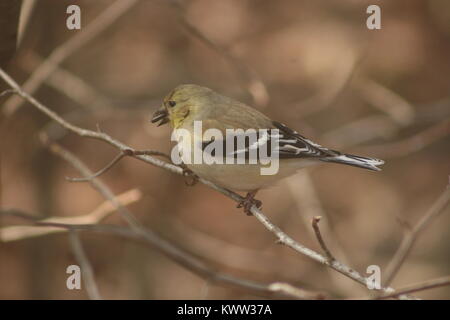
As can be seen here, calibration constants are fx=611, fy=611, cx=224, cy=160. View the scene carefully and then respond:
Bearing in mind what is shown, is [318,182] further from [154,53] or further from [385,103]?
[154,53]

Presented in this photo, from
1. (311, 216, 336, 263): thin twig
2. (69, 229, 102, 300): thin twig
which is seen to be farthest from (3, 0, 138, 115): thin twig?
(311, 216, 336, 263): thin twig

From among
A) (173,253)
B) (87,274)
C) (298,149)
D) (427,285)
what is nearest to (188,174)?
(173,253)

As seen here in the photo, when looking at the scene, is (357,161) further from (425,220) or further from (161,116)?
(161,116)

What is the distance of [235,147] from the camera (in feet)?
11.9

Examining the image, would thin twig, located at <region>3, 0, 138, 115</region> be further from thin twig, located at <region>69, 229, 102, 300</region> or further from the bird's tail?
the bird's tail

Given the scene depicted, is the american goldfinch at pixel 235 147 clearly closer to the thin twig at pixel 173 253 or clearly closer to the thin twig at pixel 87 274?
the thin twig at pixel 173 253

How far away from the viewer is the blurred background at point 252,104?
5859mm

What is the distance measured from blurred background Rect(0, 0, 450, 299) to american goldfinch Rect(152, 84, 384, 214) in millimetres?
1660

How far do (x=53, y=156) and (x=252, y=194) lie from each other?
3.02 meters

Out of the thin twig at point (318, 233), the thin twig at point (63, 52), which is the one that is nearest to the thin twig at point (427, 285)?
the thin twig at point (318, 233)

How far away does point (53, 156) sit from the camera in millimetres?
6133

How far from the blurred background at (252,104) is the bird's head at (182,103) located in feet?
5.38

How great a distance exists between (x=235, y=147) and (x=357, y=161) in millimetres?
714

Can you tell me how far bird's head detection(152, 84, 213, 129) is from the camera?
3.87m
